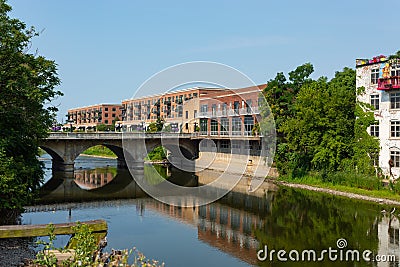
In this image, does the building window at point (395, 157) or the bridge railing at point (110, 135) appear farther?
the bridge railing at point (110, 135)

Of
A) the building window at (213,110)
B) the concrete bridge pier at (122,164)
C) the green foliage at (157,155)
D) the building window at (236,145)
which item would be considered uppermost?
the building window at (213,110)

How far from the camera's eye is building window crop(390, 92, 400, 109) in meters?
30.1

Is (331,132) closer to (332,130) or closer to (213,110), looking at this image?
(332,130)

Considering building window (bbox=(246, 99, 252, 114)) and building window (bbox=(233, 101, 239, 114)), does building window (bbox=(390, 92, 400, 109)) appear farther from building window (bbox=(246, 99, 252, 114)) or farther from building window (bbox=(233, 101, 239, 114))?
building window (bbox=(233, 101, 239, 114))

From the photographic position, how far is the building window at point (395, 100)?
98.6 ft

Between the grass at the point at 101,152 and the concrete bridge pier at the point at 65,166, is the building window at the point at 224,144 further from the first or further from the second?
the grass at the point at 101,152

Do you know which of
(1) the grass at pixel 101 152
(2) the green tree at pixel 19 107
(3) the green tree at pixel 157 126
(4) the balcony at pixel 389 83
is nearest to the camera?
(2) the green tree at pixel 19 107

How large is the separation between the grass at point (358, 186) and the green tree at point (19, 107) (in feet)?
66.9

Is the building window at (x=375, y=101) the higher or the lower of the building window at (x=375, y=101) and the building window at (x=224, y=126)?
the higher

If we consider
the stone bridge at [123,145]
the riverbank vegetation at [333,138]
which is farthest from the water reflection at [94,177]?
the riverbank vegetation at [333,138]

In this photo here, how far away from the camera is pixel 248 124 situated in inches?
1774

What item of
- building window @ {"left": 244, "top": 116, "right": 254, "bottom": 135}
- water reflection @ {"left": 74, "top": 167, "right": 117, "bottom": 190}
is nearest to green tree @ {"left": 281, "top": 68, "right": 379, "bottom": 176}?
building window @ {"left": 244, "top": 116, "right": 254, "bottom": 135}

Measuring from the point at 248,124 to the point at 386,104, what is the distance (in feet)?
54.0

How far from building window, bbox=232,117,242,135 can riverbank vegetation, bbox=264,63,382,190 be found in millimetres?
8551
